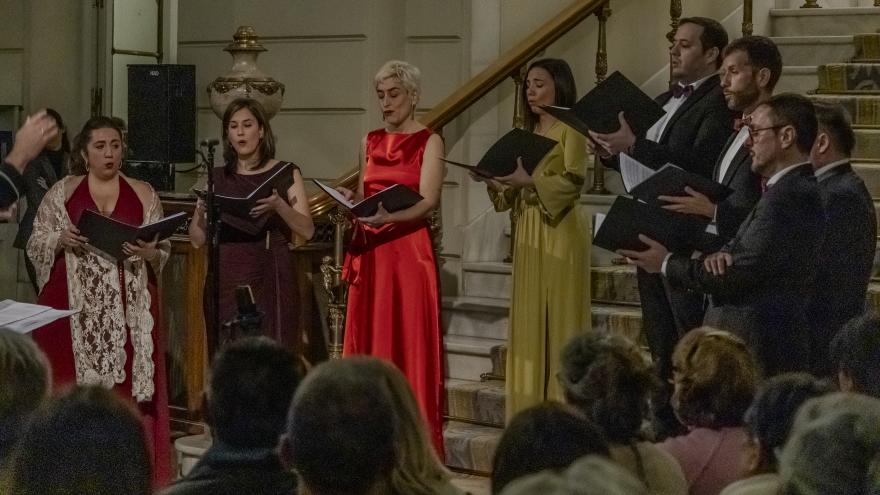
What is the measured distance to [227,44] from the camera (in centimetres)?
782

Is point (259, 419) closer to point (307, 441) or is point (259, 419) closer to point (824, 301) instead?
point (307, 441)

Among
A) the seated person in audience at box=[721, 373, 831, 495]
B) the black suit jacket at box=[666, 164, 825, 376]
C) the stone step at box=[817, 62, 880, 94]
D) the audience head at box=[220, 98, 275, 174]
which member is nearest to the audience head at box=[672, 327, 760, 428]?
the seated person in audience at box=[721, 373, 831, 495]

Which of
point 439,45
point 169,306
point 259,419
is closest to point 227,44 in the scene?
point 439,45

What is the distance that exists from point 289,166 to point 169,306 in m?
1.35

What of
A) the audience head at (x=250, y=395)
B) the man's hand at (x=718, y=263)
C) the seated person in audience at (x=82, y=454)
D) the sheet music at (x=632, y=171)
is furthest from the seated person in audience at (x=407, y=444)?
the sheet music at (x=632, y=171)

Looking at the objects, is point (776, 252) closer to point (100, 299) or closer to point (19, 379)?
point (19, 379)

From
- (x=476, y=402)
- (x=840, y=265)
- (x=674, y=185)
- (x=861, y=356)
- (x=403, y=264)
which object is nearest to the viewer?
(x=861, y=356)

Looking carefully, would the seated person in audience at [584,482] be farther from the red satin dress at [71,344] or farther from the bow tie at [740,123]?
the red satin dress at [71,344]

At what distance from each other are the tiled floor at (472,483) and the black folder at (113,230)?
1375mm

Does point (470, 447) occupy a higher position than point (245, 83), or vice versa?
point (245, 83)

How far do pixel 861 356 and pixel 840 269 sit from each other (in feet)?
2.53

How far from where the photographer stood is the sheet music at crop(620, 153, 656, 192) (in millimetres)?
4273

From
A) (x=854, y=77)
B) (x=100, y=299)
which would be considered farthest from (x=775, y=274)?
(x=854, y=77)

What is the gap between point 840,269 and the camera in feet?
12.6
